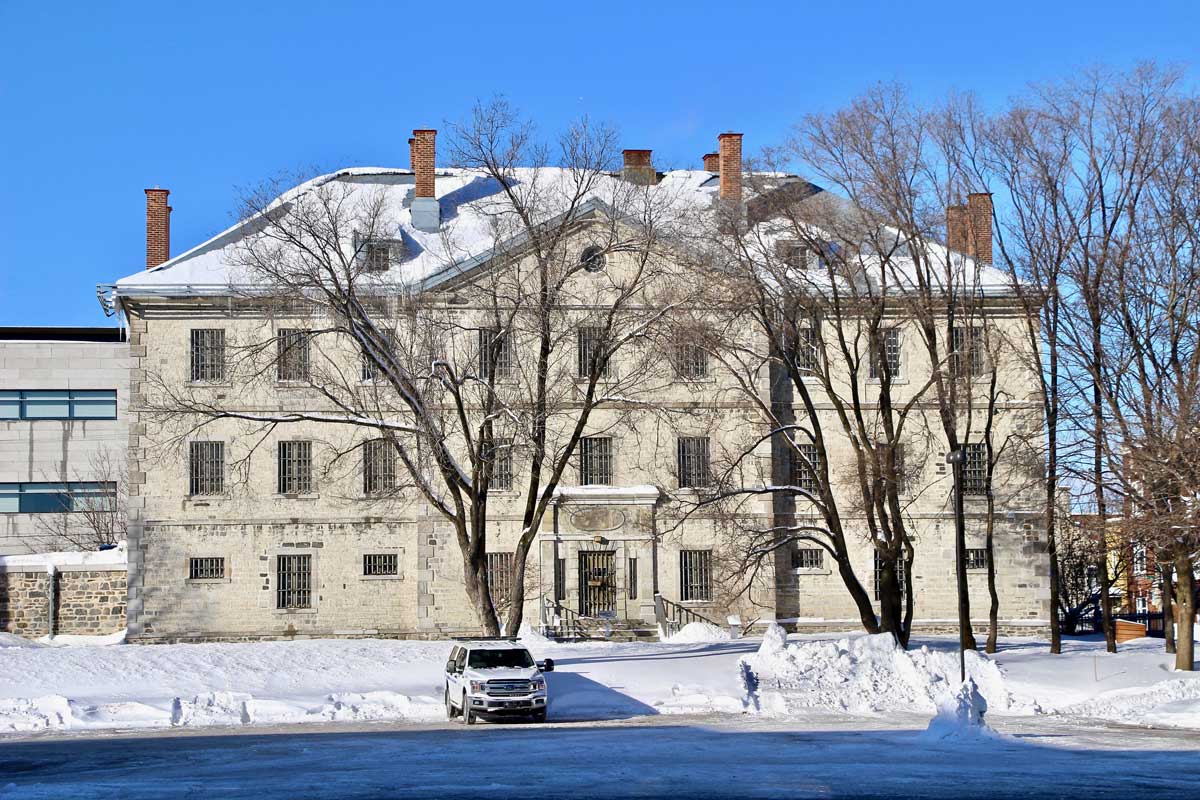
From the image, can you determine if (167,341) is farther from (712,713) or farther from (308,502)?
(712,713)

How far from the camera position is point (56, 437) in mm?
63656

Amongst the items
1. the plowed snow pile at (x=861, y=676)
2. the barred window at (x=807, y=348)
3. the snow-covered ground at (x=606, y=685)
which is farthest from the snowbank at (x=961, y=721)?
the barred window at (x=807, y=348)

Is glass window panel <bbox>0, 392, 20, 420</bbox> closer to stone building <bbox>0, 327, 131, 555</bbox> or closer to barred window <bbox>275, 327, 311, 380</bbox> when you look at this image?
stone building <bbox>0, 327, 131, 555</bbox>

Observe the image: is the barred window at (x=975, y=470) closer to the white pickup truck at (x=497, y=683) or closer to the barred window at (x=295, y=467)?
the barred window at (x=295, y=467)

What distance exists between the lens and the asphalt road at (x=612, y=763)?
15.3 meters

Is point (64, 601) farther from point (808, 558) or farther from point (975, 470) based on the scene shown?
point (975, 470)

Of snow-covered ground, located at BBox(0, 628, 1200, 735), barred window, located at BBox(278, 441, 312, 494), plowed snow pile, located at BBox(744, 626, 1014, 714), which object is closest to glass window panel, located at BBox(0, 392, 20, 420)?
barred window, located at BBox(278, 441, 312, 494)

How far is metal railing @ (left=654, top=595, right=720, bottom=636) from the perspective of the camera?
40.9 m

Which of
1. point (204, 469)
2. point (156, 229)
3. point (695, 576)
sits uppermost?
point (156, 229)

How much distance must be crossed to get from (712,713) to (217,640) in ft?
63.5

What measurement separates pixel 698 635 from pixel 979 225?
44.9 ft

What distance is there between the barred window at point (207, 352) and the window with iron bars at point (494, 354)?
332 inches

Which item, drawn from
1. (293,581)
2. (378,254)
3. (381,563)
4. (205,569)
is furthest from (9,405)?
(378,254)

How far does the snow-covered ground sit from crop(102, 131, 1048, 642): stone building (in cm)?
615
